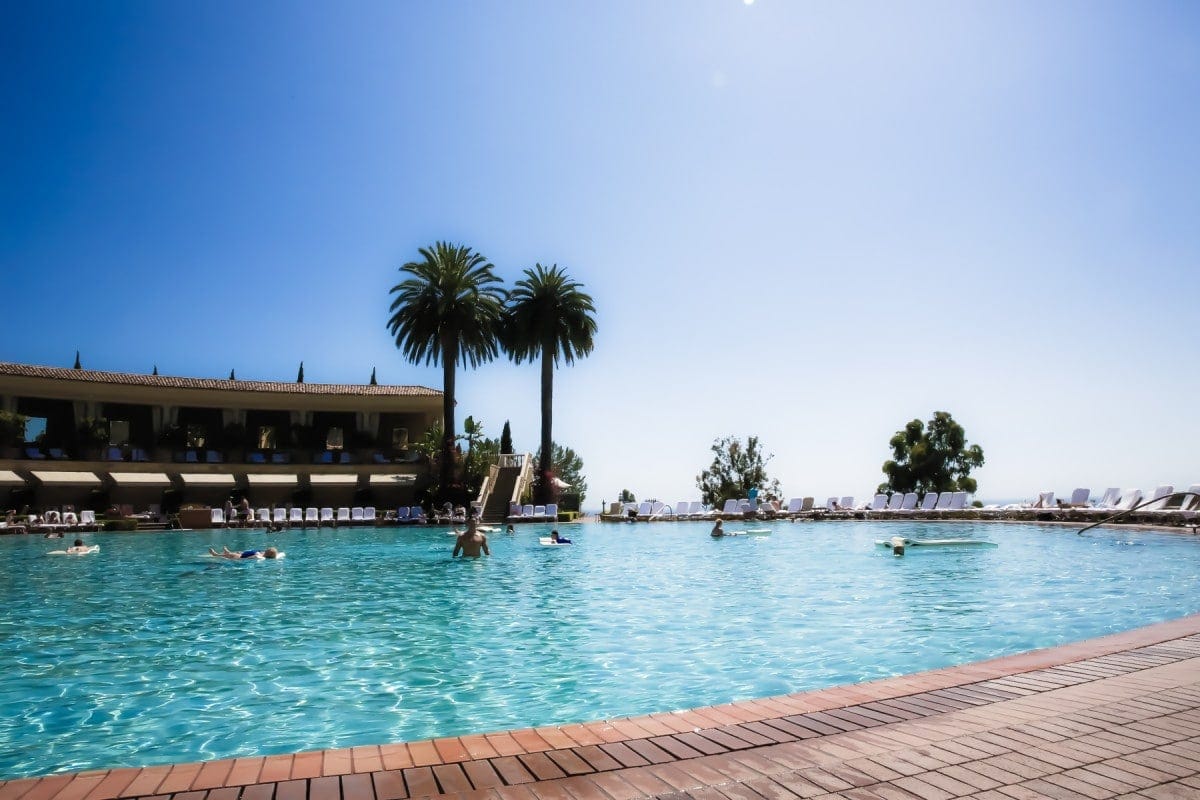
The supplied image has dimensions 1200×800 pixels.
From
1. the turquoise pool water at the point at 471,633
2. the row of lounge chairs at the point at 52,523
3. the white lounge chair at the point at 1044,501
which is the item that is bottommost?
the turquoise pool water at the point at 471,633

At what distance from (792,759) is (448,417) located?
3806 centimetres

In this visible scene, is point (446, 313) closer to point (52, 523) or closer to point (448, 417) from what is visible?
point (448, 417)

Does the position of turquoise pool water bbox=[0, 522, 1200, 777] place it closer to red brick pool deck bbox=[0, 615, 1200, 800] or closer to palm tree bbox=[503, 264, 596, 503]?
red brick pool deck bbox=[0, 615, 1200, 800]

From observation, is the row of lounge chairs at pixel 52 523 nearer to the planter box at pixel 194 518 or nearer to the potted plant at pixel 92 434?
the planter box at pixel 194 518

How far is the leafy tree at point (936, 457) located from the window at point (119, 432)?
4706 centimetres

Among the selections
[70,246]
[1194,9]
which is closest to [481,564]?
[1194,9]

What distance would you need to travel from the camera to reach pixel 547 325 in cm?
4231

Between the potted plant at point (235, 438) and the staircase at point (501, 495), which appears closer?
the staircase at point (501, 495)

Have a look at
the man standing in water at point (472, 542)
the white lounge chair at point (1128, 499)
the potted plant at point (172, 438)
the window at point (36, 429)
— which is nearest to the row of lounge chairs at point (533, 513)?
the man standing in water at point (472, 542)

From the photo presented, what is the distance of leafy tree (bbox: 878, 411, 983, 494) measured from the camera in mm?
46688

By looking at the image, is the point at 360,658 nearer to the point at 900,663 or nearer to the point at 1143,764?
the point at 900,663

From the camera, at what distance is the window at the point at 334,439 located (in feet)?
161

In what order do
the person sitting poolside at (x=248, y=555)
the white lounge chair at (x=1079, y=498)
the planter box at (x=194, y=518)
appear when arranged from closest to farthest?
the person sitting poolside at (x=248, y=555) → the white lounge chair at (x=1079, y=498) → the planter box at (x=194, y=518)

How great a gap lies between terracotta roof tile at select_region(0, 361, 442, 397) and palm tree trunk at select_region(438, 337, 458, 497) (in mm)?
5831
